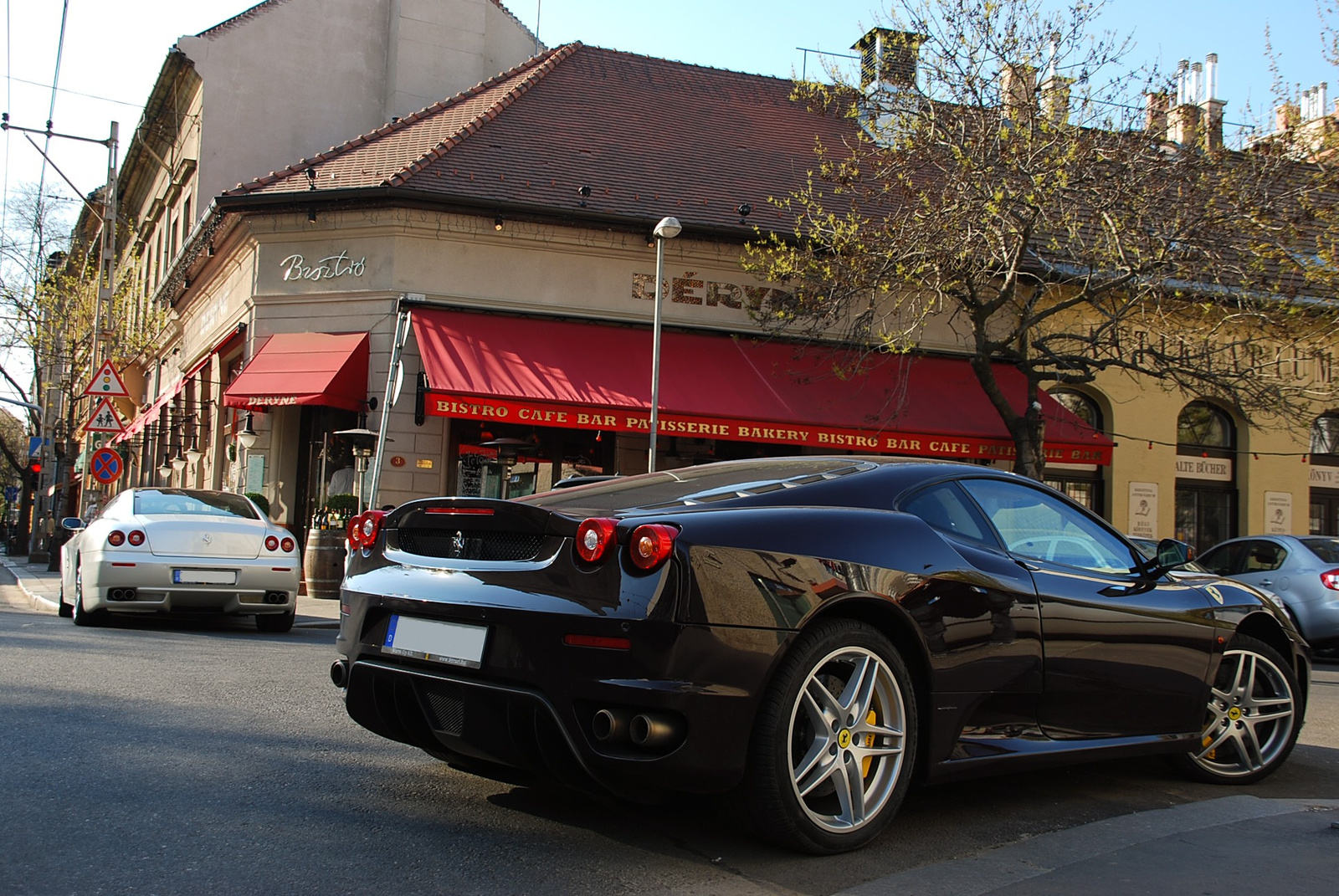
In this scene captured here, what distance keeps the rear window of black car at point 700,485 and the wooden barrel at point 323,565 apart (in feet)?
36.4

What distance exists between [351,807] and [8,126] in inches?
1220

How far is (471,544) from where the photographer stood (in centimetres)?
391

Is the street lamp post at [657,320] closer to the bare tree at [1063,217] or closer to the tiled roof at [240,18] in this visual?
the bare tree at [1063,217]

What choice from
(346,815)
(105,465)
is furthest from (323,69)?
(346,815)

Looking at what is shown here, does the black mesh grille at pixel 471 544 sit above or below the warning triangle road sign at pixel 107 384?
below

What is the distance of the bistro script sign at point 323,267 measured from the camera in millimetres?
17828

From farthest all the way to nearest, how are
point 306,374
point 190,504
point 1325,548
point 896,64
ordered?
point 306,374 → point 896,64 → point 1325,548 → point 190,504

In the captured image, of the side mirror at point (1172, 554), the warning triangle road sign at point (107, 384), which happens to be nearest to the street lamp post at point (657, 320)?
the warning triangle road sign at point (107, 384)

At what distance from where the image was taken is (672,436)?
18812 mm

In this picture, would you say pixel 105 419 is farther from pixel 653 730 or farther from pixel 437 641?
pixel 653 730

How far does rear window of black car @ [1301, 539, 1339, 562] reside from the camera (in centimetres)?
1260

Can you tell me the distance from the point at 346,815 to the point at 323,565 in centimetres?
1169

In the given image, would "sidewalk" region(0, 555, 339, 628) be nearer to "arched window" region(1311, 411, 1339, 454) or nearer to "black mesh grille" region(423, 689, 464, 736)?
"black mesh grille" region(423, 689, 464, 736)

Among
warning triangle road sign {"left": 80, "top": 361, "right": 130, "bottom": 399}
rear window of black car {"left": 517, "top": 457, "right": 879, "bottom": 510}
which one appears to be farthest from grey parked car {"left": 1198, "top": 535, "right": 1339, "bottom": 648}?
warning triangle road sign {"left": 80, "top": 361, "right": 130, "bottom": 399}
